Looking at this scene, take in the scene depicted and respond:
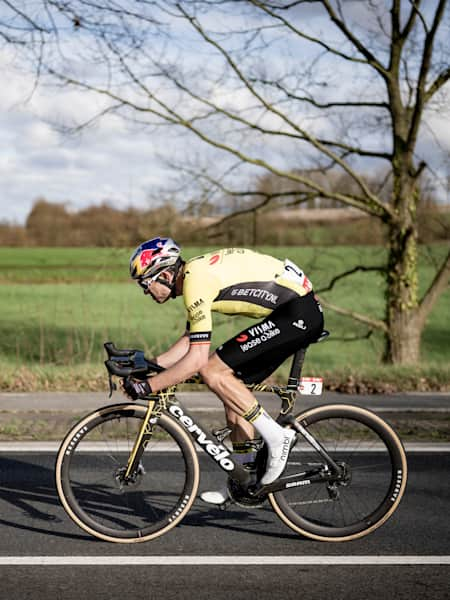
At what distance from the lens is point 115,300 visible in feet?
Result: 109

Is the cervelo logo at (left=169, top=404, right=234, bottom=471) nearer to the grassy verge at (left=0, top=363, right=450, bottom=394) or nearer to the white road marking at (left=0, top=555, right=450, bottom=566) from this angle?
the white road marking at (left=0, top=555, right=450, bottom=566)

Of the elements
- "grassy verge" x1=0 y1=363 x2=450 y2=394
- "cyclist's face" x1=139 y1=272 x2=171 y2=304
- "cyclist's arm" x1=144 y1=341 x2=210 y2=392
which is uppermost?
"cyclist's face" x1=139 y1=272 x2=171 y2=304

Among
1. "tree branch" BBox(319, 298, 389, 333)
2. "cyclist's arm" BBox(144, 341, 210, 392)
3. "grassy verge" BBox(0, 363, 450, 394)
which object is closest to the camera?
"cyclist's arm" BBox(144, 341, 210, 392)

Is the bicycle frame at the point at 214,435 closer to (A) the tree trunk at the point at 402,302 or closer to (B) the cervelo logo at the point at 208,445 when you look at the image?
(B) the cervelo logo at the point at 208,445

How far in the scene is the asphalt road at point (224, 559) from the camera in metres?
3.89

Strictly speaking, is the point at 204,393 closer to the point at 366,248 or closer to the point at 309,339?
the point at 309,339

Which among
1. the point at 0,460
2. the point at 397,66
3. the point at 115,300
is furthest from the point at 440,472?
the point at 115,300

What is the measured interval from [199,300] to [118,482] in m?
1.21

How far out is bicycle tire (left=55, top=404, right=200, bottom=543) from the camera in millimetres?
4535

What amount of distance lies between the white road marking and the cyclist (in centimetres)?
43

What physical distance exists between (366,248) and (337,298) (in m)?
20.7

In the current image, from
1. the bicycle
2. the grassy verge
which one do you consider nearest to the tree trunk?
the grassy verge

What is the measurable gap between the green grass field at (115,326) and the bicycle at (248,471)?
15.7 feet

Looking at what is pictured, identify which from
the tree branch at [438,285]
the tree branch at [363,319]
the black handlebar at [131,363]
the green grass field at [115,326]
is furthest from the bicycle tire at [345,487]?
the tree branch at [438,285]
